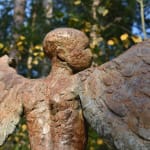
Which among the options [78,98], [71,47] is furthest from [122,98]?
[71,47]

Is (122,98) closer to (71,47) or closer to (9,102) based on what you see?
(71,47)

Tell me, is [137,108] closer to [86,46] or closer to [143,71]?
[143,71]

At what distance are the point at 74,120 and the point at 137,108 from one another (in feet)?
1.42

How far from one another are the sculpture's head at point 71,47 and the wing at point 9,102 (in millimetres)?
347

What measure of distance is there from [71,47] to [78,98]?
0.96 feet

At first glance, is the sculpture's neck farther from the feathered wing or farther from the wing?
the wing

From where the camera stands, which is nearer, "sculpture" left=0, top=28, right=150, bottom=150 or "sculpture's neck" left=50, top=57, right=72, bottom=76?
"sculpture" left=0, top=28, right=150, bottom=150

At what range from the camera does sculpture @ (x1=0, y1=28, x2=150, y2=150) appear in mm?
2309

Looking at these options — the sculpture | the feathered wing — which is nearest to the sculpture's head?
the sculpture

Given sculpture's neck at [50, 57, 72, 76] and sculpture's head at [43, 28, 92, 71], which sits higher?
sculpture's head at [43, 28, 92, 71]

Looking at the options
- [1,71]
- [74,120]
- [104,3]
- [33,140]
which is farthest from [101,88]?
[104,3]

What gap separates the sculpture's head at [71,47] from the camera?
2.65 m

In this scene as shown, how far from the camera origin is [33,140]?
105 inches

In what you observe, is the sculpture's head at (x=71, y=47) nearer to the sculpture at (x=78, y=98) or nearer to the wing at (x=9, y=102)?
the sculpture at (x=78, y=98)
